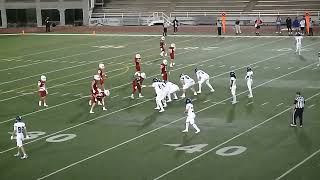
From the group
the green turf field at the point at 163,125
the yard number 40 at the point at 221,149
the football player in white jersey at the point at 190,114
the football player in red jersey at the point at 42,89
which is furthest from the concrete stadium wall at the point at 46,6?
the yard number 40 at the point at 221,149

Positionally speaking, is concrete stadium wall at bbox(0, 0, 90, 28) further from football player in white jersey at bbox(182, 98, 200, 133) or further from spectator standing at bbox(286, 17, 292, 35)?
football player in white jersey at bbox(182, 98, 200, 133)

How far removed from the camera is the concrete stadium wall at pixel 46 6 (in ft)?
181

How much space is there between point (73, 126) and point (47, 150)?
248 centimetres

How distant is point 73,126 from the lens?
1767cm

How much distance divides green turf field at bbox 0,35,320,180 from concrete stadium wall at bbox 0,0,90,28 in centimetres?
2393

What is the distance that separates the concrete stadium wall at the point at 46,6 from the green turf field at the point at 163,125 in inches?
942

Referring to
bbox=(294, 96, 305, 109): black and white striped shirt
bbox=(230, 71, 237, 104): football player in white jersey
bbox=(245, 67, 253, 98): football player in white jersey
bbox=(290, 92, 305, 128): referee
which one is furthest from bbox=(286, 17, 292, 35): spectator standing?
bbox=(294, 96, 305, 109): black and white striped shirt

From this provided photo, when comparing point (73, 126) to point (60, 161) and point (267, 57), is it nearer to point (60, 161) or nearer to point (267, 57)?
point (60, 161)

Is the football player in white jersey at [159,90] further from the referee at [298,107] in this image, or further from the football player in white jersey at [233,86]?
the referee at [298,107]

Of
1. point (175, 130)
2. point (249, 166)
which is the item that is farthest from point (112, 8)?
point (249, 166)

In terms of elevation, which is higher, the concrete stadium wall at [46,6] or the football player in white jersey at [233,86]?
the concrete stadium wall at [46,6]

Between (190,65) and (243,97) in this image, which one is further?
(190,65)

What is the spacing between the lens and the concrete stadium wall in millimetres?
55062

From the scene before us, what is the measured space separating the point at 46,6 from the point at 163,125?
136ft
